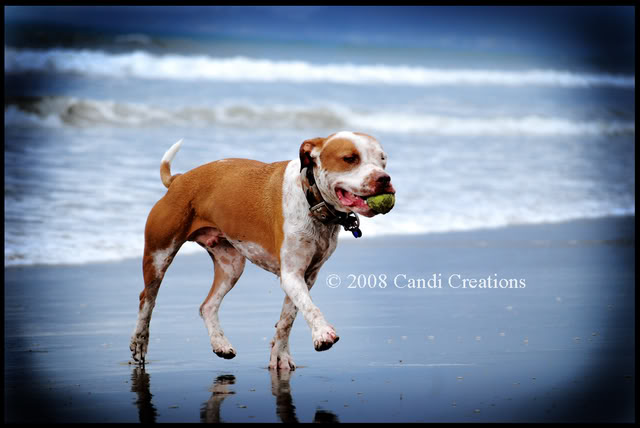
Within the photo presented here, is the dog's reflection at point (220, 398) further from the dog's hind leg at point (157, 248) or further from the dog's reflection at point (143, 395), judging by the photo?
the dog's hind leg at point (157, 248)

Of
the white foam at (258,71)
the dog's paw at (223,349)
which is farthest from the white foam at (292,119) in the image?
the dog's paw at (223,349)

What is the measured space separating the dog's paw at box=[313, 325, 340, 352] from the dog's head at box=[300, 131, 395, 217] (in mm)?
621

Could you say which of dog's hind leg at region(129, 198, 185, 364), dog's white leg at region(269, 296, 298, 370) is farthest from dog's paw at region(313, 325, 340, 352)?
dog's hind leg at region(129, 198, 185, 364)

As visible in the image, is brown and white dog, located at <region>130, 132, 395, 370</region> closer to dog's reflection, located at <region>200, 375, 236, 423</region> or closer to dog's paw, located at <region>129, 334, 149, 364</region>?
dog's paw, located at <region>129, 334, 149, 364</region>

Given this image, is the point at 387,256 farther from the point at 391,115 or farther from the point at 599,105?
the point at 599,105

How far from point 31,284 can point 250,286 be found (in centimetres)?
197

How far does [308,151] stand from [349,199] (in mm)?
378

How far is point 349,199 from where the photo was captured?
16.8 ft

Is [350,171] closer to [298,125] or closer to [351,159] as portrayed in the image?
[351,159]

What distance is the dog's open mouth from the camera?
199 inches

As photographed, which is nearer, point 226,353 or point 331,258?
point 226,353

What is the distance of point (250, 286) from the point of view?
857cm

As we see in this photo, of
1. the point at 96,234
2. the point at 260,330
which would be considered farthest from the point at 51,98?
the point at 260,330

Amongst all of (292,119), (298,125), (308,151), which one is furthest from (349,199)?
(292,119)
